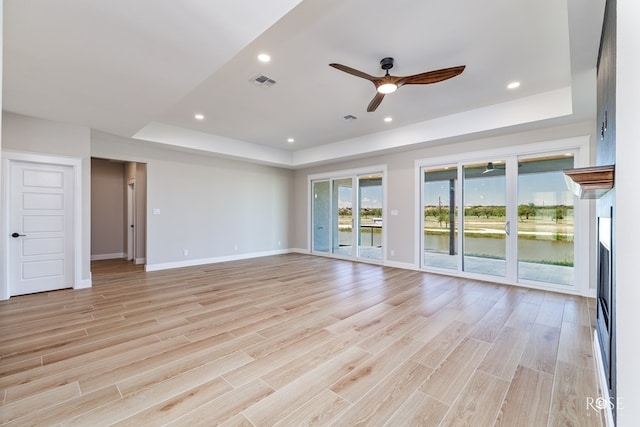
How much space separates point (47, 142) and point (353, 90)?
478 cm

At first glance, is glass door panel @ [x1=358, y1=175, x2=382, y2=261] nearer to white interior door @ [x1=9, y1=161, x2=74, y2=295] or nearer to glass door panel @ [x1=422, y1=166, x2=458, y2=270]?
glass door panel @ [x1=422, y1=166, x2=458, y2=270]

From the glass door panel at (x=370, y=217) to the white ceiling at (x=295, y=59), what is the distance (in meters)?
1.87

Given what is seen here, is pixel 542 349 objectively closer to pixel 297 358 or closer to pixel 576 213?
pixel 297 358

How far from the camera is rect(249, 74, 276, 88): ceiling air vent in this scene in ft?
11.9

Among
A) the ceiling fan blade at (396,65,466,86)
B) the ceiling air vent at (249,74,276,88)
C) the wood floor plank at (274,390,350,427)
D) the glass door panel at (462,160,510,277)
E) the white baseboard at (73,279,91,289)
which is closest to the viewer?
the wood floor plank at (274,390,350,427)

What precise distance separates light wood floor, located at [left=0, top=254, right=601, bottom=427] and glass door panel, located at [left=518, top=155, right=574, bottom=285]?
2.10 ft

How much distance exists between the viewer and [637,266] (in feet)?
4.02

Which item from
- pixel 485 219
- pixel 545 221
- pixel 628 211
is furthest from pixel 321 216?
pixel 628 211

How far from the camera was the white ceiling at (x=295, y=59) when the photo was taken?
7.06ft

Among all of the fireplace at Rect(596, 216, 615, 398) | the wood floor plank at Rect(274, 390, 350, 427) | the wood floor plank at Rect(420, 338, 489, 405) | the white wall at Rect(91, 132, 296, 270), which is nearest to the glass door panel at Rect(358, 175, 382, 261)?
the white wall at Rect(91, 132, 296, 270)

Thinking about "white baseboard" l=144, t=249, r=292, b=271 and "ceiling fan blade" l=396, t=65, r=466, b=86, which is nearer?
"ceiling fan blade" l=396, t=65, r=466, b=86

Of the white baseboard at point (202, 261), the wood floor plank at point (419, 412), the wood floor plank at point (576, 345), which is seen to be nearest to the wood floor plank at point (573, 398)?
the wood floor plank at point (576, 345)

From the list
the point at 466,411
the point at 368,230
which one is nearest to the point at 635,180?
the point at 466,411

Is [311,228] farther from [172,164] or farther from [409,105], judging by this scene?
[409,105]
